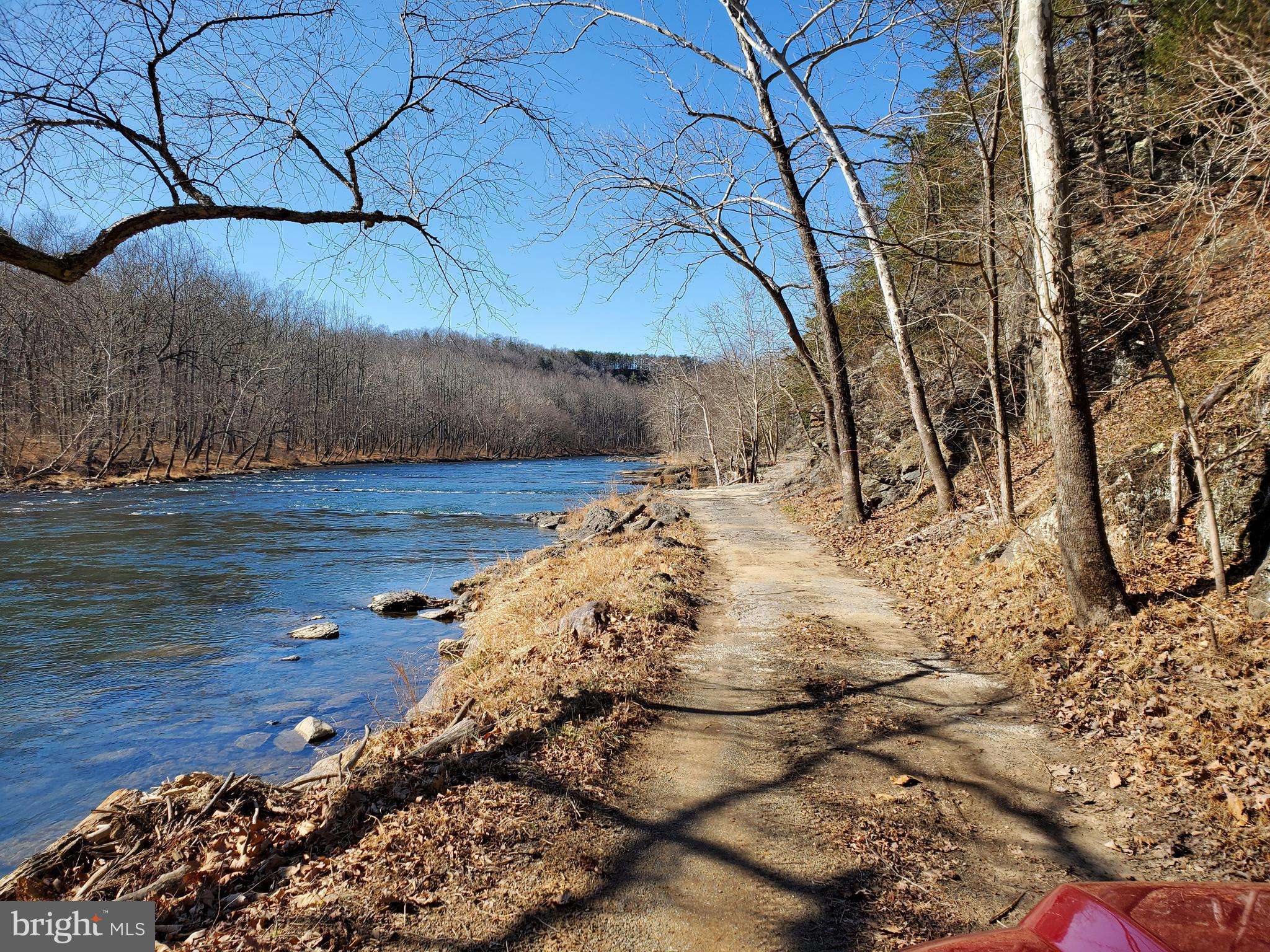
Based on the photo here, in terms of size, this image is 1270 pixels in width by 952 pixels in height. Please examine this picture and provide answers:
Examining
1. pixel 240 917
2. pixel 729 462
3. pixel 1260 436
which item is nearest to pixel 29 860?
pixel 240 917

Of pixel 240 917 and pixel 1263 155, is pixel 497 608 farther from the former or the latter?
pixel 1263 155

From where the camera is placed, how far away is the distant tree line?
39.0 meters

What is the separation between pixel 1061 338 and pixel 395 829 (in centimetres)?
642

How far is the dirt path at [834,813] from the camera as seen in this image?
3.26 m

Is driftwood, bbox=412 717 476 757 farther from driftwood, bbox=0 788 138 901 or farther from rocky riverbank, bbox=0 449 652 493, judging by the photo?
rocky riverbank, bbox=0 449 652 493

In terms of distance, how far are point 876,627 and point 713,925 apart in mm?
5250

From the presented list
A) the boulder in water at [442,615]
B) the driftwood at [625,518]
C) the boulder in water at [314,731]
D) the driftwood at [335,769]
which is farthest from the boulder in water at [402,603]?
the driftwood at [335,769]

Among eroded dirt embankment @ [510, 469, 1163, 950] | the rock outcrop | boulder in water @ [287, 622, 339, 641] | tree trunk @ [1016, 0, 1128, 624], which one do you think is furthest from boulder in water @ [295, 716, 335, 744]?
tree trunk @ [1016, 0, 1128, 624]

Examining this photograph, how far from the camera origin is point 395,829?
402 cm

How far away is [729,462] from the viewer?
47.8 meters

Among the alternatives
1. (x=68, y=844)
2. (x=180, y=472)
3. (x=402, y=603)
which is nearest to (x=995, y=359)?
(x=68, y=844)

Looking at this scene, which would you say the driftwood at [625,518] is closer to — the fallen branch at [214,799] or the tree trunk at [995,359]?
the tree trunk at [995,359]

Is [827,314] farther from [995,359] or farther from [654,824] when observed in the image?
[654,824]

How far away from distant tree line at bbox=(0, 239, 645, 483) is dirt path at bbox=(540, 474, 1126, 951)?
15.1 feet
